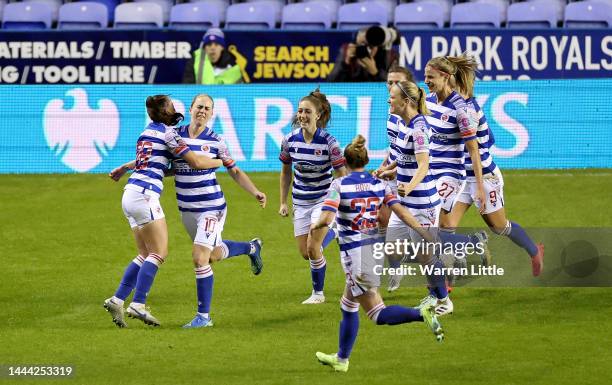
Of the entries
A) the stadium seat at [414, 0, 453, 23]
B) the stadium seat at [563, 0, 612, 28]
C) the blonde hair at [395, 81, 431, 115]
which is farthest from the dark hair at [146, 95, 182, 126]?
the stadium seat at [414, 0, 453, 23]

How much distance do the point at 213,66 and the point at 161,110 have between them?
27.2 feet

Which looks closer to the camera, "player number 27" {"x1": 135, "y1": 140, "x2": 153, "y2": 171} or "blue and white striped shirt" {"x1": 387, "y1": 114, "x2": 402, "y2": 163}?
"player number 27" {"x1": 135, "y1": 140, "x2": 153, "y2": 171}

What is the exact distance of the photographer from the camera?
18562 mm

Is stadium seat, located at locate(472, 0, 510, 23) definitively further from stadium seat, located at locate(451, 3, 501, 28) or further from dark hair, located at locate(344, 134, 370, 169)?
dark hair, located at locate(344, 134, 370, 169)

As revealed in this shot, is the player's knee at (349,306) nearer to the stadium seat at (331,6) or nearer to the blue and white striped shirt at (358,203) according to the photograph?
the blue and white striped shirt at (358,203)

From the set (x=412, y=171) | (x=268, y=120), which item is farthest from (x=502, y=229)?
(x=268, y=120)

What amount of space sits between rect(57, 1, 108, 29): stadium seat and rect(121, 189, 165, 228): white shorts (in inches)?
455

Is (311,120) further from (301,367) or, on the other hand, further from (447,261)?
(301,367)

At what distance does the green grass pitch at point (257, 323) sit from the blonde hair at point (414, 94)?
1.77 meters

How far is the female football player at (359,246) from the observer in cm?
909

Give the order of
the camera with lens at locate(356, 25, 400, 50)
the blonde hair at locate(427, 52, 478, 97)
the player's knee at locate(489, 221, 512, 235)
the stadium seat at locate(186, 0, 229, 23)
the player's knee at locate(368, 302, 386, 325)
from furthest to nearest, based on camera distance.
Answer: the stadium seat at locate(186, 0, 229, 23) → the camera with lens at locate(356, 25, 400, 50) → the player's knee at locate(489, 221, 512, 235) → the blonde hair at locate(427, 52, 478, 97) → the player's knee at locate(368, 302, 386, 325)

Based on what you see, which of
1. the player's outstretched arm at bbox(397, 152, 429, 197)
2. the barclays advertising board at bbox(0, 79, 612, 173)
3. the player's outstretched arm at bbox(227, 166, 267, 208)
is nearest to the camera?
the player's outstretched arm at bbox(397, 152, 429, 197)

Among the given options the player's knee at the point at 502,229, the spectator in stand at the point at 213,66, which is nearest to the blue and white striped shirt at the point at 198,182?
the player's knee at the point at 502,229

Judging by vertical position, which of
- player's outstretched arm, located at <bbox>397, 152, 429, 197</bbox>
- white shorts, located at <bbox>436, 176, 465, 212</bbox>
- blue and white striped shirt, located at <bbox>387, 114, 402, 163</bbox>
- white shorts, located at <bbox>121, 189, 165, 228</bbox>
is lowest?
white shorts, located at <bbox>121, 189, 165, 228</bbox>
